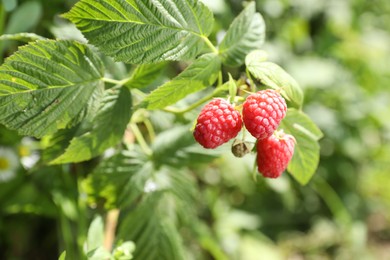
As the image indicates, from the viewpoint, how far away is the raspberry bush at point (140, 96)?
42.4 inches

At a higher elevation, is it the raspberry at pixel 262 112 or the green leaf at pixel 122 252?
the raspberry at pixel 262 112

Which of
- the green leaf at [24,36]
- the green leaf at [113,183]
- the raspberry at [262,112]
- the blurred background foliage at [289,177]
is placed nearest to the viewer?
the raspberry at [262,112]

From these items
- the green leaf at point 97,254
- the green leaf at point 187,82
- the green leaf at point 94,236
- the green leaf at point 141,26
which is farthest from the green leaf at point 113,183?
the green leaf at point 141,26

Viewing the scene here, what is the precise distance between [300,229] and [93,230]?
1.83 metres

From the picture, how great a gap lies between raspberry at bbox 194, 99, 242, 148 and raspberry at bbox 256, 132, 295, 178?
4.6 inches

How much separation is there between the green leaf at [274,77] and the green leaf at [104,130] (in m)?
0.33

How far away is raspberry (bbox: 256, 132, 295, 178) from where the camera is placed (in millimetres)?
1143

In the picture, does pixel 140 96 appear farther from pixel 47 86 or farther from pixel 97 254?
pixel 97 254

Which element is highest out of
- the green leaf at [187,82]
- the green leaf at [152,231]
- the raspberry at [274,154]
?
the green leaf at [187,82]

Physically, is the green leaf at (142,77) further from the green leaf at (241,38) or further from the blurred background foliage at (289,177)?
the blurred background foliage at (289,177)

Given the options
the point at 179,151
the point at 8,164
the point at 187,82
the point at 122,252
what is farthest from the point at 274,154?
the point at 8,164

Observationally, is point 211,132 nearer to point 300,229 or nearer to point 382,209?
point 300,229

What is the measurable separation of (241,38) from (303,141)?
0.99 ft

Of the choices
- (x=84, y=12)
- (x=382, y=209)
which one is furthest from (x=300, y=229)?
(x=84, y=12)
